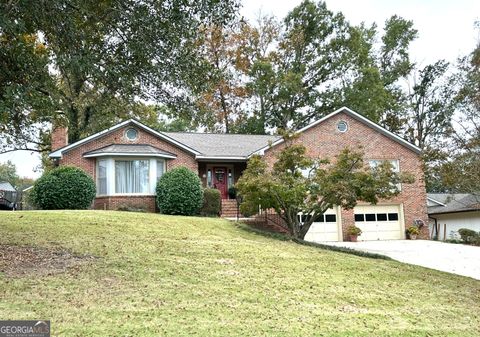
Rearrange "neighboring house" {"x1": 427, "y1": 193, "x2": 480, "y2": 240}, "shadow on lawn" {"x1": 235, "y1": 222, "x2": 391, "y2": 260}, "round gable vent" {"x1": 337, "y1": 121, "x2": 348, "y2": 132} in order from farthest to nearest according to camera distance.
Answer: "neighboring house" {"x1": 427, "y1": 193, "x2": 480, "y2": 240} → "round gable vent" {"x1": 337, "y1": 121, "x2": 348, "y2": 132} → "shadow on lawn" {"x1": 235, "y1": 222, "x2": 391, "y2": 260}

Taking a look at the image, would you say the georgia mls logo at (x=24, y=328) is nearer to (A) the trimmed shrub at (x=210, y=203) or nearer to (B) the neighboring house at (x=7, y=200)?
(A) the trimmed shrub at (x=210, y=203)

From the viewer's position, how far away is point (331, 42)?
37.1m

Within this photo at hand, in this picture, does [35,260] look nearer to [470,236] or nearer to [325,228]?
[325,228]

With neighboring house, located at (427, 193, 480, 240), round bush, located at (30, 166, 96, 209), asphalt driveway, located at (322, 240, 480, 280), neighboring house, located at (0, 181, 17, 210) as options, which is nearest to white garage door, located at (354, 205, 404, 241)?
asphalt driveway, located at (322, 240, 480, 280)

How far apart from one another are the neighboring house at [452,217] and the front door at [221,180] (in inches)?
514

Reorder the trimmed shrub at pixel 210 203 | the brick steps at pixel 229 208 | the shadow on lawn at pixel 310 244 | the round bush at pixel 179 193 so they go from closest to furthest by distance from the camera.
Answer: the shadow on lawn at pixel 310 244 < the round bush at pixel 179 193 < the trimmed shrub at pixel 210 203 < the brick steps at pixel 229 208

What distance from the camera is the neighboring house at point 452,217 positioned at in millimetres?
27112

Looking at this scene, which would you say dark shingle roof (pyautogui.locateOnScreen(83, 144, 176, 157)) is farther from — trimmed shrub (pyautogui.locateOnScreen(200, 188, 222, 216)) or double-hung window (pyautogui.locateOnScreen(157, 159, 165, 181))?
trimmed shrub (pyautogui.locateOnScreen(200, 188, 222, 216))

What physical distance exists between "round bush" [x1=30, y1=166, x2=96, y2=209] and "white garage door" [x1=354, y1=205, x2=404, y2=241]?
13.3 metres

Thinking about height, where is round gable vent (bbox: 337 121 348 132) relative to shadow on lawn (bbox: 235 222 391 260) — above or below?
above

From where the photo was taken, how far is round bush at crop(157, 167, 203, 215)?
64.5 feet

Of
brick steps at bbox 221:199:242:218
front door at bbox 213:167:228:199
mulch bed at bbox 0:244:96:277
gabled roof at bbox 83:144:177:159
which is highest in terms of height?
gabled roof at bbox 83:144:177:159

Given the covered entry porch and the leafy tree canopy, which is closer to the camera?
the leafy tree canopy

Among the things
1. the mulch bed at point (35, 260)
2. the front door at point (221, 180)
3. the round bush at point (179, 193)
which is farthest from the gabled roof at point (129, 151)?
the mulch bed at point (35, 260)
